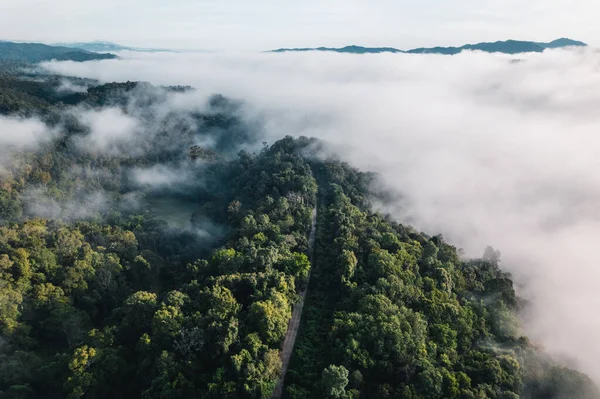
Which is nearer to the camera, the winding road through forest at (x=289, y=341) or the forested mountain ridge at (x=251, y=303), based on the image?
the forested mountain ridge at (x=251, y=303)

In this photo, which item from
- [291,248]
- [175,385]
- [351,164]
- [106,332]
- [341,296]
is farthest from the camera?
[351,164]

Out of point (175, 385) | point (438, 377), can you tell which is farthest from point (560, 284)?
point (175, 385)

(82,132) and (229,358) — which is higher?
(82,132)

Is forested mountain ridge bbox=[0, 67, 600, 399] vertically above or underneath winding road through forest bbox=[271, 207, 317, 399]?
above

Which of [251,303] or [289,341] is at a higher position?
[251,303]

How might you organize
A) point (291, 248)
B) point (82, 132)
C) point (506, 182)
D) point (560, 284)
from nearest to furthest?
point (291, 248) → point (560, 284) → point (82, 132) → point (506, 182)

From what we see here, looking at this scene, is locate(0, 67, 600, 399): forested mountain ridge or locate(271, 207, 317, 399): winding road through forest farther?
locate(271, 207, 317, 399): winding road through forest

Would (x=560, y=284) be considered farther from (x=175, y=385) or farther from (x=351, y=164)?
(x=175, y=385)

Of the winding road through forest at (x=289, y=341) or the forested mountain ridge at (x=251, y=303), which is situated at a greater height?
the forested mountain ridge at (x=251, y=303)
